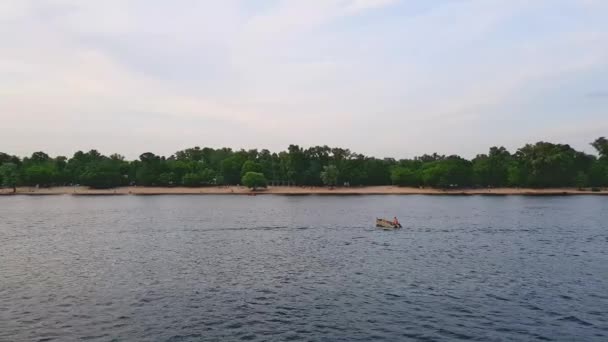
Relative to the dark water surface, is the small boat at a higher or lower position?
higher

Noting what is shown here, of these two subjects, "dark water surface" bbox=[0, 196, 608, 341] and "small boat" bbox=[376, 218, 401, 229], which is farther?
"small boat" bbox=[376, 218, 401, 229]

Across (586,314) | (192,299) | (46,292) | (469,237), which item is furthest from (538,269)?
(46,292)

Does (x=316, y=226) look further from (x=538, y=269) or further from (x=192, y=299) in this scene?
(x=192, y=299)

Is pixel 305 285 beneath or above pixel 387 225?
beneath

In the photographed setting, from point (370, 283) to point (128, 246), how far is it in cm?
4134

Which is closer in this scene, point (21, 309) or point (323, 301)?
point (21, 309)

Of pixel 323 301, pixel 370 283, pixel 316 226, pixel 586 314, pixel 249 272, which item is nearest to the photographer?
pixel 586 314

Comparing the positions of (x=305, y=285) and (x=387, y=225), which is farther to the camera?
(x=387, y=225)

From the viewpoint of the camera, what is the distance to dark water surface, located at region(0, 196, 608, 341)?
35.2 meters

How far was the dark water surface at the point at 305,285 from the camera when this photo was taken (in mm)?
35156

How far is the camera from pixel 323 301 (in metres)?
42.5

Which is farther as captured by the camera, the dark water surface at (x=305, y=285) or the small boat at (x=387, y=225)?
the small boat at (x=387, y=225)

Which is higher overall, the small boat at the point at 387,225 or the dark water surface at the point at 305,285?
the small boat at the point at 387,225

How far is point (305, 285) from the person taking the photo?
4831cm
